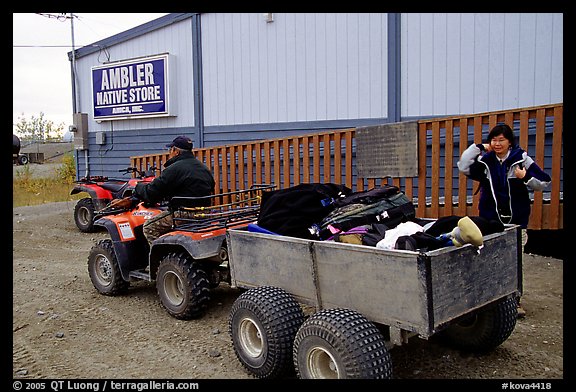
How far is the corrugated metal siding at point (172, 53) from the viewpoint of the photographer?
11.1 m

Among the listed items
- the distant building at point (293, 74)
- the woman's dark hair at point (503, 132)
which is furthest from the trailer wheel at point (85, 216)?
the woman's dark hair at point (503, 132)

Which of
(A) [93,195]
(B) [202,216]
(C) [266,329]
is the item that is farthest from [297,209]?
(A) [93,195]

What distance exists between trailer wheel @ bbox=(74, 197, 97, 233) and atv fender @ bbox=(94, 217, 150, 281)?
173 inches

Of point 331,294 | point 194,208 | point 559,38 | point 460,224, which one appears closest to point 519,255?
point 460,224

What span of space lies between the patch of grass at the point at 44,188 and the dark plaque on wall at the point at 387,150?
9556 mm

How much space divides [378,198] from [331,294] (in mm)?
930

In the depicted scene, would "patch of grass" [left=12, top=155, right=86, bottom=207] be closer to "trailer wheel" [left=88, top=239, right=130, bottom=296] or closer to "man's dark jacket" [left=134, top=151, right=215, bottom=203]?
"trailer wheel" [left=88, top=239, right=130, bottom=296]

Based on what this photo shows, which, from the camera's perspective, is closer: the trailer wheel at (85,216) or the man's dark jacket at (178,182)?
the man's dark jacket at (178,182)

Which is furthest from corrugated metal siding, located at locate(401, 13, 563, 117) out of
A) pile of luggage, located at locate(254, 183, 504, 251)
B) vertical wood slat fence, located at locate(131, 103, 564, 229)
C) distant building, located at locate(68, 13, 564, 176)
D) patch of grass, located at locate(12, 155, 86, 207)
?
patch of grass, located at locate(12, 155, 86, 207)

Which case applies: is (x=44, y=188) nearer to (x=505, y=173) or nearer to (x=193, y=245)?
(x=193, y=245)

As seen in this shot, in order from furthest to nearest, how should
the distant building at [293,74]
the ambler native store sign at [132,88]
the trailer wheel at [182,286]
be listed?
the ambler native store sign at [132,88], the distant building at [293,74], the trailer wheel at [182,286]

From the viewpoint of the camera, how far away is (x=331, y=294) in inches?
135

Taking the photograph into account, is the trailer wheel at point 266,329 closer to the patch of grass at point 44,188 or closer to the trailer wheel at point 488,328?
the trailer wheel at point 488,328
